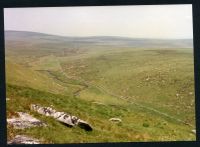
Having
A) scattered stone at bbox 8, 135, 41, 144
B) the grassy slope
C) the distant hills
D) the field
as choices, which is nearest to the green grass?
the field

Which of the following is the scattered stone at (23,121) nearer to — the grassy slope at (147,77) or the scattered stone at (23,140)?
the scattered stone at (23,140)

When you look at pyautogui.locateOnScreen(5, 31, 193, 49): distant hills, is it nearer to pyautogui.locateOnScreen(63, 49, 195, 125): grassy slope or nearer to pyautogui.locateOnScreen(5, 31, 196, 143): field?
pyautogui.locateOnScreen(5, 31, 196, 143): field

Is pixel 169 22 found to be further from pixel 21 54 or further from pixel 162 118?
pixel 21 54

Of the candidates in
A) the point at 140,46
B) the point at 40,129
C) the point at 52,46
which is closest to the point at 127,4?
the point at 140,46

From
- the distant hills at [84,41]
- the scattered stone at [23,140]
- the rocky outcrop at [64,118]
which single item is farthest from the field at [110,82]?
the scattered stone at [23,140]

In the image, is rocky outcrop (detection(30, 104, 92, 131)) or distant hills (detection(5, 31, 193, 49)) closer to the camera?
rocky outcrop (detection(30, 104, 92, 131))

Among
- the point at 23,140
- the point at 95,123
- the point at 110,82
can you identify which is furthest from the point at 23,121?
the point at 110,82
